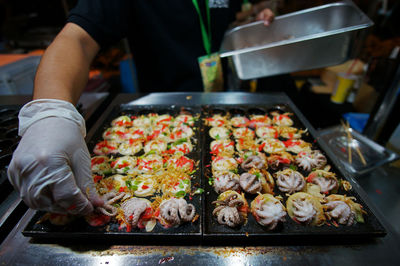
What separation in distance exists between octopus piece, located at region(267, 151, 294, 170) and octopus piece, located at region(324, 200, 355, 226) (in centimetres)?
62

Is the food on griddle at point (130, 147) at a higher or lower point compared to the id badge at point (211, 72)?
lower

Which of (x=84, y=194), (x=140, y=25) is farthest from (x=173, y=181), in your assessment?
(x=140, y=25)

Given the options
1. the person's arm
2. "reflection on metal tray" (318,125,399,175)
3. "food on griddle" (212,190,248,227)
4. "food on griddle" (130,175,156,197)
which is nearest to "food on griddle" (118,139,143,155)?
"food on griddle" (130,175,156,197)

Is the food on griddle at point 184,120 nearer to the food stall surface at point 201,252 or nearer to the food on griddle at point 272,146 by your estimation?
the food on griddle at point 272,146

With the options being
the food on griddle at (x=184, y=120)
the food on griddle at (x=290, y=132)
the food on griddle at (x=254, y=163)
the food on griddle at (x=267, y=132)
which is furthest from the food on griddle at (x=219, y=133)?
the food on griddle at (x=290, y=132)

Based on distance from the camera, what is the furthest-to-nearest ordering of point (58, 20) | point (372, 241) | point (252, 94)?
point (58, 20)
point (252, 94)
point (372, 241)

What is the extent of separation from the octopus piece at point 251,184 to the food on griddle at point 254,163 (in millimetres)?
202

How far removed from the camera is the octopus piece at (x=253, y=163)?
220 cm

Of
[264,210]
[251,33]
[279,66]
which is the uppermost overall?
[251,33]

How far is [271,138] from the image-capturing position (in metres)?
2.75

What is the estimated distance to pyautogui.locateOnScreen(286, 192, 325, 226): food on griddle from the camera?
1688 mm

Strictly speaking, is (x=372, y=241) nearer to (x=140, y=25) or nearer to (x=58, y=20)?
(x=140, y=25)

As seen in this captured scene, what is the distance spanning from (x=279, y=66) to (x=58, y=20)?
24.5 ft

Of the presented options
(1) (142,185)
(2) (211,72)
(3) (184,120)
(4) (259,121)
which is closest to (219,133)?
(3) (184,120)
